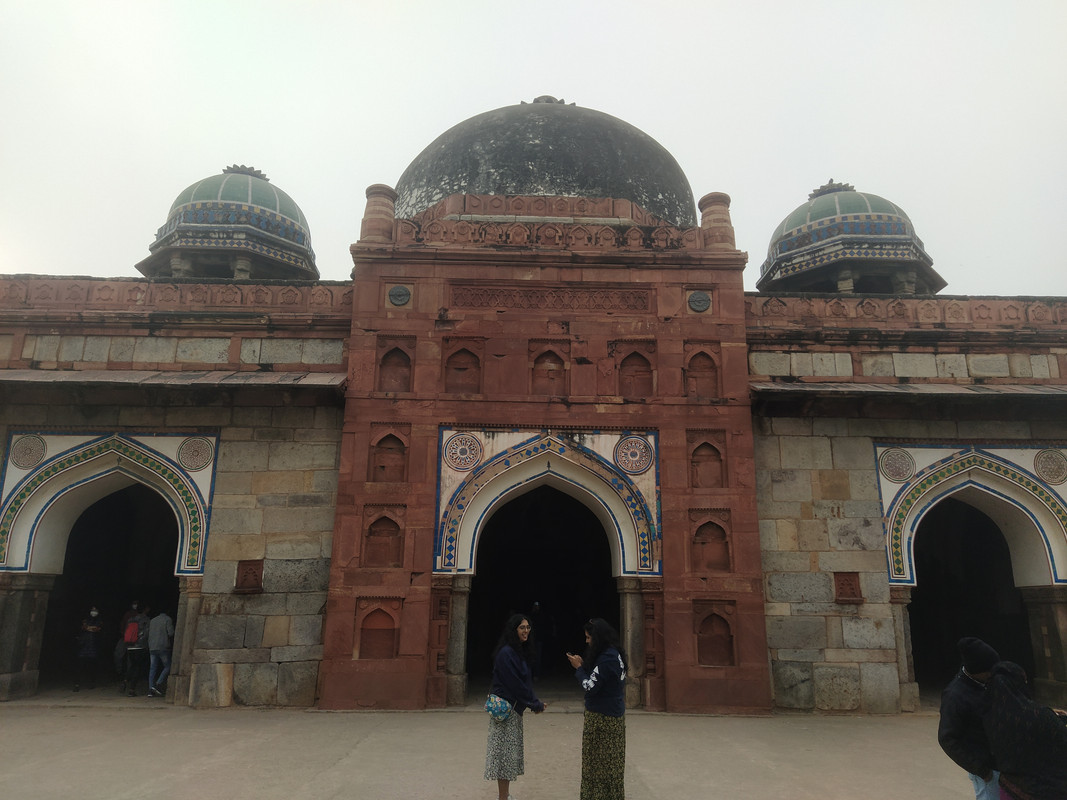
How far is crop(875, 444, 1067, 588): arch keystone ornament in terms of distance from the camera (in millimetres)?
9094

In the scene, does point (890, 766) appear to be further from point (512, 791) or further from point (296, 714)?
point (296, 714)

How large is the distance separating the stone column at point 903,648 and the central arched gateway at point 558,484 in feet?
9.47

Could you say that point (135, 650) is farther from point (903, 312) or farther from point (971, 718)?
point (903, 312)

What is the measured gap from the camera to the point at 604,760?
4.42 m

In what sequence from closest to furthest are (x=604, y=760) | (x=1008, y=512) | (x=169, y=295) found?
(x=604, y=760), (x=1008, y=512), (x=169, y=295)

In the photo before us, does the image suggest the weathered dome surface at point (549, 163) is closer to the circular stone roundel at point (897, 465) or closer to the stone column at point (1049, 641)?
the circular stone roundel at point (897, 465)

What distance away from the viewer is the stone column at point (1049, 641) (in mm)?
8844

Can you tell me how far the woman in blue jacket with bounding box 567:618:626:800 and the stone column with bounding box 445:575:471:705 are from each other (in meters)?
4.09

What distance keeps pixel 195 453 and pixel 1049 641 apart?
34.9 feet

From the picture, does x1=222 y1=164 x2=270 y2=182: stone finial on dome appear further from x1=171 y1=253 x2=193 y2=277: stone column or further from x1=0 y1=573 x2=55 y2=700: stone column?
x1=0 y1=573 x2=55 y2=700: stone column

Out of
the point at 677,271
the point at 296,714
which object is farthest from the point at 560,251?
the point at 296,714

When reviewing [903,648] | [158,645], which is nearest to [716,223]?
[903,648]

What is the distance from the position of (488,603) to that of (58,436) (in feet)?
22.9

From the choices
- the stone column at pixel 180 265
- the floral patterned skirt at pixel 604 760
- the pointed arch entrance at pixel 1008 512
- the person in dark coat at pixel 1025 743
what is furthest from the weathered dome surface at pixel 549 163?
the person in dark coat at pixel 1025 743
